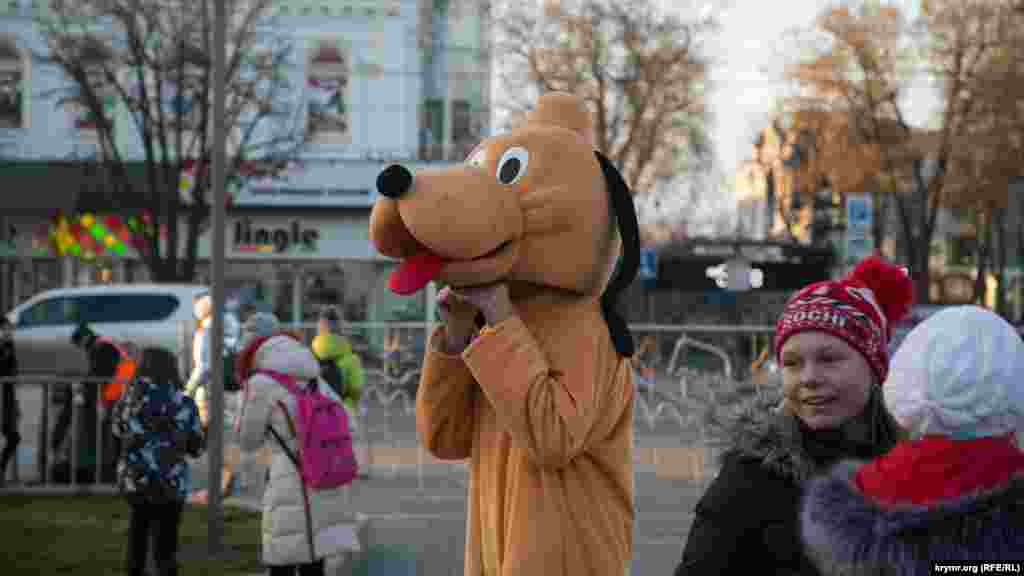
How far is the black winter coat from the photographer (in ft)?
10.1

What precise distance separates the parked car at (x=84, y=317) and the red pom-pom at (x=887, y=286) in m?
20.5

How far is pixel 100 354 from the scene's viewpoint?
13352mm

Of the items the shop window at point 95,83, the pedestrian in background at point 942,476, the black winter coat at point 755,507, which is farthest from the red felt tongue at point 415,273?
the shop window at point 95,83

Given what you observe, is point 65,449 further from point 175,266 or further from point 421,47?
point 421,47

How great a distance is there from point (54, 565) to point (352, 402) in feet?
14.2

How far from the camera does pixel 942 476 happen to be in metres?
2.44

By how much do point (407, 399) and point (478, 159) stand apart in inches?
555

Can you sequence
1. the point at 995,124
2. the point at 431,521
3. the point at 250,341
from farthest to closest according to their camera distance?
1. the point at 995,124
2. the point at 431,521
3. the point at 250,341

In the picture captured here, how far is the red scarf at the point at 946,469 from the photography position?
2.43 metres

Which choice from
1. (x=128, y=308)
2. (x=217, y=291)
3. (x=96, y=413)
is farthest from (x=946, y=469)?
(x=128, y=308)

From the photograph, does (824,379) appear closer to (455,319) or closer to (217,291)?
(455,319)

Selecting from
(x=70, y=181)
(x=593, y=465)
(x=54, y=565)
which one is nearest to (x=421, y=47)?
(x=70, y=181)

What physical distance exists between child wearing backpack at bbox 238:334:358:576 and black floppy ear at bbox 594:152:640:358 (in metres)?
3.37

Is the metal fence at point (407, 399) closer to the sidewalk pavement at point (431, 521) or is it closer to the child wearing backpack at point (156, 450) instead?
the sidewalk pavement at point (431, 521)
